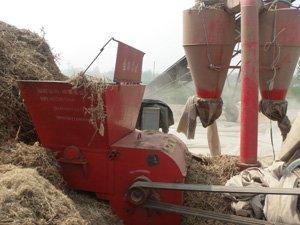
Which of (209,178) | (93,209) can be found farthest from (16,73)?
(209,178)

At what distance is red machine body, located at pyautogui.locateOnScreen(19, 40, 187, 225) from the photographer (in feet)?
14.1

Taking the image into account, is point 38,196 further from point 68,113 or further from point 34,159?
point 68,113

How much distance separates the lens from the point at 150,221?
4.52 m

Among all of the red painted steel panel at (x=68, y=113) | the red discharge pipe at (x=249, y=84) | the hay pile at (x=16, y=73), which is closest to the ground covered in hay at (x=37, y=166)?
the hay pile at (x=16, y=73)

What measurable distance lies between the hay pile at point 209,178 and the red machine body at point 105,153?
22 centimetres

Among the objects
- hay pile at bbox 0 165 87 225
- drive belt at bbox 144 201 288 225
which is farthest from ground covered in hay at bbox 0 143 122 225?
drive belt at bbox 144 201 288 225

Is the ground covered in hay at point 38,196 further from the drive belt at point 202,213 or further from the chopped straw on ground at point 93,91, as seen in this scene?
the chopped straw on ground at point 93,91

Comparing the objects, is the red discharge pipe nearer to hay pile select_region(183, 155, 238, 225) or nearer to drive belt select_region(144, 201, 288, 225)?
hay pile select_region(183, 155, 238, 225)

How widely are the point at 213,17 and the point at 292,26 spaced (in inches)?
41.7

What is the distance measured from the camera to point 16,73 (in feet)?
16.9

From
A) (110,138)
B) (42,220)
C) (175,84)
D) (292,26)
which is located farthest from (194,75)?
(175,84)

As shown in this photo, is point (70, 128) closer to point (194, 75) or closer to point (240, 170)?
point (240, 170)

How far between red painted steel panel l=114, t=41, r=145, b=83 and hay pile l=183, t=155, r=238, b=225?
4.05 ft

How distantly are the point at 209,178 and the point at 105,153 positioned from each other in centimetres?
134
